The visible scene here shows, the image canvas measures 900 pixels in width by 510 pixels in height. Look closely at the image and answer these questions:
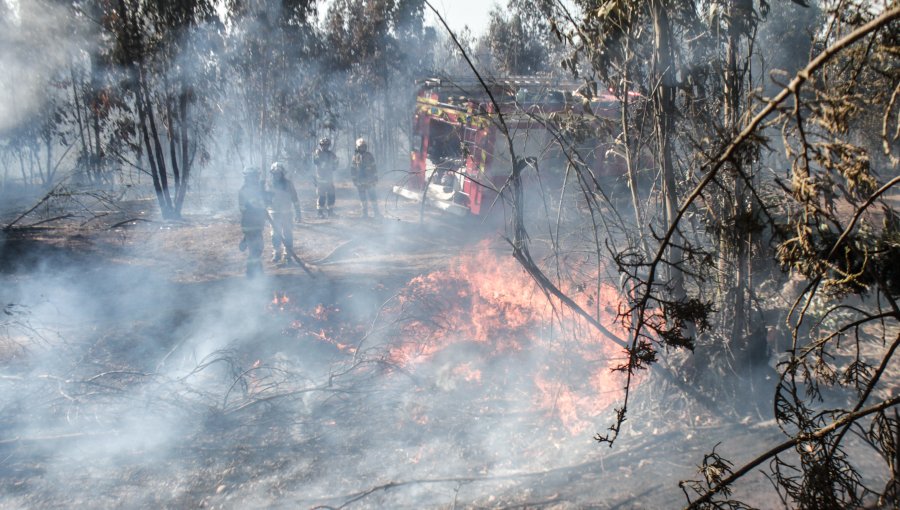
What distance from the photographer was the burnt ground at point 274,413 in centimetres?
488

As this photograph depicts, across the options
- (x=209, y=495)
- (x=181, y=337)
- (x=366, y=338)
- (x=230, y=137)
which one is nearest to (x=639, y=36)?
(x=366, y=338)

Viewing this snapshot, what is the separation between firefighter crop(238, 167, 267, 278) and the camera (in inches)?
326

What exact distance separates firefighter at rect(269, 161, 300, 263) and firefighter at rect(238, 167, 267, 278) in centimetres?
50

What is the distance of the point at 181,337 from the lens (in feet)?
23.4

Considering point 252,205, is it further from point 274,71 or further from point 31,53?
point 31,53

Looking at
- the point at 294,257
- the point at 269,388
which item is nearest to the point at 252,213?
the point at 294,257

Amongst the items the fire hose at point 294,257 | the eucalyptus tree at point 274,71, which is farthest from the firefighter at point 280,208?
the eucalyptus tree at point 274,71

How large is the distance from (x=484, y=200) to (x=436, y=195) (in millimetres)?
1300

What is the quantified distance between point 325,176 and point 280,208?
3.13 meters

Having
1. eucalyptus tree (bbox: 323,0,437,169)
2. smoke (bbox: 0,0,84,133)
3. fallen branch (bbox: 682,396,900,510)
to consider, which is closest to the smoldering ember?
fallen branch (bbox: 682,396,900,510)

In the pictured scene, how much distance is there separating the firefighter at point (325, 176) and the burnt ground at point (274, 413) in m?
3.86

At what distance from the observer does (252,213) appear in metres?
8.38

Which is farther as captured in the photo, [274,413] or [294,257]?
[294,257]

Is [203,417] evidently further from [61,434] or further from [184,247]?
[184,247]
